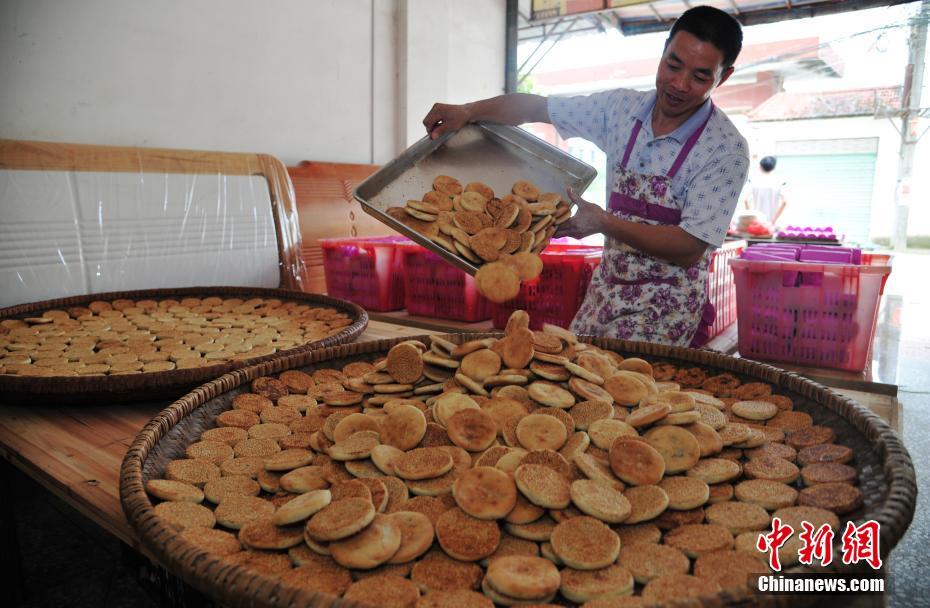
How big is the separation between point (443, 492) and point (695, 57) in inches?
52.4

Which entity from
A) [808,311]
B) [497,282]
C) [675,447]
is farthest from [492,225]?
[808,311]

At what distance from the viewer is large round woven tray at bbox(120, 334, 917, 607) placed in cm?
62

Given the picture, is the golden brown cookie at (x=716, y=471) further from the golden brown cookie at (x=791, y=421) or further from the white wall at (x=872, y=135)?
the white wall at (x=872, y=135)

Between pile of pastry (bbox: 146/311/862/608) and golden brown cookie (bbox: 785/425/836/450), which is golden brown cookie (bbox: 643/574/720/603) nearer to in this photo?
pile of pastry (bbox: 146/311/862/608)

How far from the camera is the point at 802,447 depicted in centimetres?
106

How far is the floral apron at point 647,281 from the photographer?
5.90 ft

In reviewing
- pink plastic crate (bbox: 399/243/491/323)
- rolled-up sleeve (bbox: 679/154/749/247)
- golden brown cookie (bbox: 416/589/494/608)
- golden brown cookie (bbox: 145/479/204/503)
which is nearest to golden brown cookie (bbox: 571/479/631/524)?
golden brown cookie (bbox: 416/589/494/608)

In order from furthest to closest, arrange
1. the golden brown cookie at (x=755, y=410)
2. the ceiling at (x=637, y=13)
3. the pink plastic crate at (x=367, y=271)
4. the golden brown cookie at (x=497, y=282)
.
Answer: the ceiling at (x=637, y=13) → the pink plastic crate at (x=367, y=271) → the golden brown cookie at (x=497, y=282) → the golden brown cookie at (x=755, y=410)

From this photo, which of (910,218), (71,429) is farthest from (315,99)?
(910,218)

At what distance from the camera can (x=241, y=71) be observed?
10.6 feet

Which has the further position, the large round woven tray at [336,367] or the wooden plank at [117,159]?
the wooden plank at [117,159]

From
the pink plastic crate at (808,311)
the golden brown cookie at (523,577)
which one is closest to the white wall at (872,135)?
the pink plastic crate at (808,311)

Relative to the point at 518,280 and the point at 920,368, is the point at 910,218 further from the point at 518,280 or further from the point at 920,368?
the point at 518,280

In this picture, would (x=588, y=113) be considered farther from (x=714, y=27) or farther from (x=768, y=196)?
(x=768, y=196)
